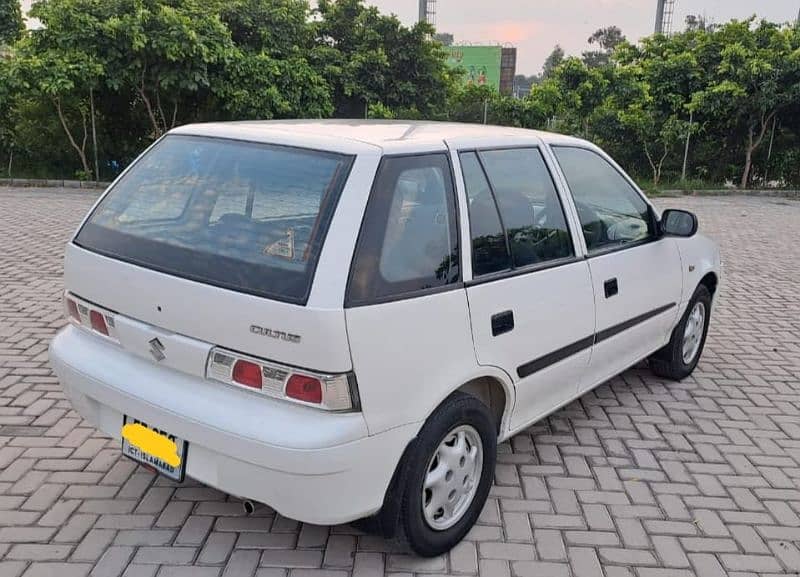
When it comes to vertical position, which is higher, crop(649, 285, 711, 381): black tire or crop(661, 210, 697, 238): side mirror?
crop(661, 210, 697, 238): side mirror

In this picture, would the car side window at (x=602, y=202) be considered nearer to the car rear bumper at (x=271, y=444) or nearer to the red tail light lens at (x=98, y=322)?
the car rear bumper at (x=271, y=444)

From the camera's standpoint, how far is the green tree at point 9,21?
16.2 meters

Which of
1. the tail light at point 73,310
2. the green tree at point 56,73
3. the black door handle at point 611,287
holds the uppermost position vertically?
the green tree at point 56,73

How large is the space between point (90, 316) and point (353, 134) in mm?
1354

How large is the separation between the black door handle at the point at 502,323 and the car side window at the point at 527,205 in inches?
9.8

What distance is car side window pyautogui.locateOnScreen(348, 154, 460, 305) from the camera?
97.3 inches

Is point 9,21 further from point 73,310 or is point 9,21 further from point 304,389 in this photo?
point 304,389

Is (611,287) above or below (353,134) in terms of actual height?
below

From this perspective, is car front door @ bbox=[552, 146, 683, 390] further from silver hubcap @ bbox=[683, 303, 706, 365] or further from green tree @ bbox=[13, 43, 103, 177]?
green tree @ bbox=[13, 43, 103, 177]

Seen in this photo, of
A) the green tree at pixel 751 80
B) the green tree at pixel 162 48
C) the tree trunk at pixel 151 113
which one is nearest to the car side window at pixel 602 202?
the green tree at pixel 162 48

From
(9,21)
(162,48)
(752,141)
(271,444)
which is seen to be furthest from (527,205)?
(9,21)

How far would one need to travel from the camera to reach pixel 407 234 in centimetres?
266

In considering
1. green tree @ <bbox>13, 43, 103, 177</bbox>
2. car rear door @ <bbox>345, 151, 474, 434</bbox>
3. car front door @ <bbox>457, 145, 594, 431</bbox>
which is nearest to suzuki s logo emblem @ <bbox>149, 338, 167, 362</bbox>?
car rear door @ <bbox>345, 151, 474, 434</bbox>

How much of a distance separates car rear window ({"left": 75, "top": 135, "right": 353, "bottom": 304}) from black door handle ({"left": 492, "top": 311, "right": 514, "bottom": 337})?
88 centimetres
